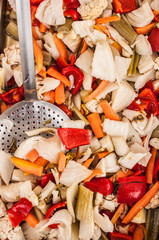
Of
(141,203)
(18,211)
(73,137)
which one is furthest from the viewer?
(141,203)

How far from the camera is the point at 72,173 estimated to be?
2840mm

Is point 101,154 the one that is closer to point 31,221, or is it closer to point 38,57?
point 31,221

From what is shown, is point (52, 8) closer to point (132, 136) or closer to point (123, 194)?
point (132, 136)

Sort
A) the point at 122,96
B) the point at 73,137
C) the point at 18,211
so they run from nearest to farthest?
the point at 18,211, the point at 73,137, the point at 122,96

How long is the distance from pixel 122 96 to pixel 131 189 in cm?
87

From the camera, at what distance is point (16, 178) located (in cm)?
292

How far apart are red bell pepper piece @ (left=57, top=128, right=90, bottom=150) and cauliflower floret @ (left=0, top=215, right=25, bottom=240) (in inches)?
32.5

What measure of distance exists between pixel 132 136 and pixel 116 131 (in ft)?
0.68

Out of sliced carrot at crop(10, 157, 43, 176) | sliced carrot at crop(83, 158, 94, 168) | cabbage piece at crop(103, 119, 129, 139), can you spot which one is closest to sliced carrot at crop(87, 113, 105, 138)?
cabbage piece at crop(103, 119, 129, 139)

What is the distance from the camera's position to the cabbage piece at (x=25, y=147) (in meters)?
2.84

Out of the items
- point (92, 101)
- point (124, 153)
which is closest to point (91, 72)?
point (92, 101)

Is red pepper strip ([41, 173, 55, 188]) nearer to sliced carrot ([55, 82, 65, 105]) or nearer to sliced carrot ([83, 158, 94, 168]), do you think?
sliced carrot ([83, 158, 94, 168])

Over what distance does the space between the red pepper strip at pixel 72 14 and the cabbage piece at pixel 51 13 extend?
0.08 m

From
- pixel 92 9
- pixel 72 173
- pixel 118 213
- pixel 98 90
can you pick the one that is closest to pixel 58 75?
pixel 98 90
